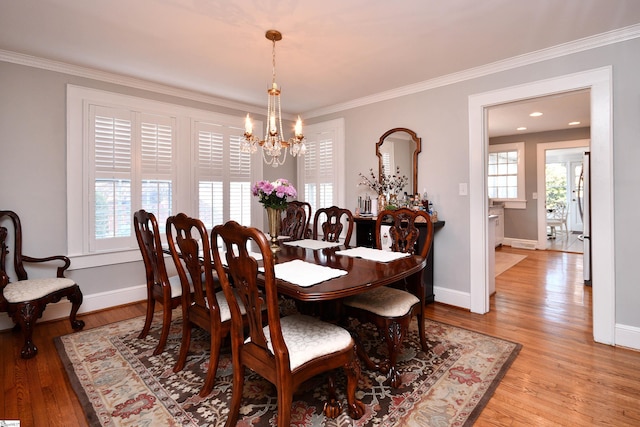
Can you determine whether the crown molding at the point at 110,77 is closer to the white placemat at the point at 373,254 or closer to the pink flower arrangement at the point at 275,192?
the pink flower arrangement at the point at 275,192

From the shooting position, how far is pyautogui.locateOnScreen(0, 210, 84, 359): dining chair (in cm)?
249

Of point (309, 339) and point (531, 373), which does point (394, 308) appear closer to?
point (309, 339)

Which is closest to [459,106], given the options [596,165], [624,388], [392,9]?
[596,165]

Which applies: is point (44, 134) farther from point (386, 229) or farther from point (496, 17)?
point (496, 17)

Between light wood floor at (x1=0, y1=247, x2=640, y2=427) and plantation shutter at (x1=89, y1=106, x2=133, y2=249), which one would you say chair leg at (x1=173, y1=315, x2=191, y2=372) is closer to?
light wood floor at (x1=0, y1=247, x2=640, y2=427)

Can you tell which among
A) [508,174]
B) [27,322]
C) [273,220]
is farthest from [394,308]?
[508,174]

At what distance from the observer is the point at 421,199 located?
3.73 metres

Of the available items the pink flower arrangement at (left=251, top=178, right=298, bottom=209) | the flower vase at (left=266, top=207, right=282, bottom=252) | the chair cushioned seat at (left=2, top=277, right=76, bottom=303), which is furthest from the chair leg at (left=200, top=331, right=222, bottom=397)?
the chair cushioned seat at (left=2, top=277, right=76, bottom=303)

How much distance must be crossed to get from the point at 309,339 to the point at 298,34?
2209 millimetres

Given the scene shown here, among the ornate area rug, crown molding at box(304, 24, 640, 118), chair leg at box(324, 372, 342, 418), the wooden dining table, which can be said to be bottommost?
the ornate area rug

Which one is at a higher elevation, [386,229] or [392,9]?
[392,9]

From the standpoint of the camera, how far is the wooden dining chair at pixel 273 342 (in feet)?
4.54

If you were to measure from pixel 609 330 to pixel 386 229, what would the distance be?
1996 mm

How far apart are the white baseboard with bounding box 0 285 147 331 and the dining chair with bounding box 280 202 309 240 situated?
180cm
